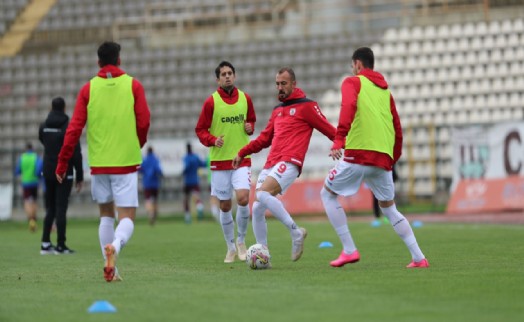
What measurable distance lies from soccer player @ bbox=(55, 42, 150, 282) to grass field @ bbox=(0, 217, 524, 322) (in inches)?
34.6

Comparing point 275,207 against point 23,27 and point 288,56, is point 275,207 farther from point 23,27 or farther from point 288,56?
point 23,27

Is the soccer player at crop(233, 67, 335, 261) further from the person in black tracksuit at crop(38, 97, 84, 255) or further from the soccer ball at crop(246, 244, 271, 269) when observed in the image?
the person in black tracksuit at crop(38, 97, 84, 255)

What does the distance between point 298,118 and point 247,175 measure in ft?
5.35

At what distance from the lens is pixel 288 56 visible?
38156mm

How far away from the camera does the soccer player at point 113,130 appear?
419 inches

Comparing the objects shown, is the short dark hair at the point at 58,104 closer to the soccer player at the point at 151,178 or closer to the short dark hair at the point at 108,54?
the short dark hair at the point at 108,54

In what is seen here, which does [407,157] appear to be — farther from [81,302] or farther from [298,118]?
[81,302]

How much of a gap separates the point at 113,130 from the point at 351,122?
7.69 feet

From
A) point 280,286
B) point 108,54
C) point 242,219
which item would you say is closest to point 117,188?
point 108,54

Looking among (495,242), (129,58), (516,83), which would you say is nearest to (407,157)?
(516,83)

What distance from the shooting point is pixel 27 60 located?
40.8m

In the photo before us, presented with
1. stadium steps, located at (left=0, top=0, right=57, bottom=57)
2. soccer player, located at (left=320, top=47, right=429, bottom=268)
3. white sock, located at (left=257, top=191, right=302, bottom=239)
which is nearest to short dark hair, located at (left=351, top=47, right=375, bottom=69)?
soccer player, located at (left=320, top=47, right=429, bottom=268)

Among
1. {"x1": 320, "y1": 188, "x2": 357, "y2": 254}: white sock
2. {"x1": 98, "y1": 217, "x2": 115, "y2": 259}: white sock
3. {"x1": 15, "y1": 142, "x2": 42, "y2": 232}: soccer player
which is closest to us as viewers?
{"x1": 98, "y1": 217, "x2": 115, "y2": 259}: white sock

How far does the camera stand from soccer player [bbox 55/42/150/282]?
1064 centimetres
